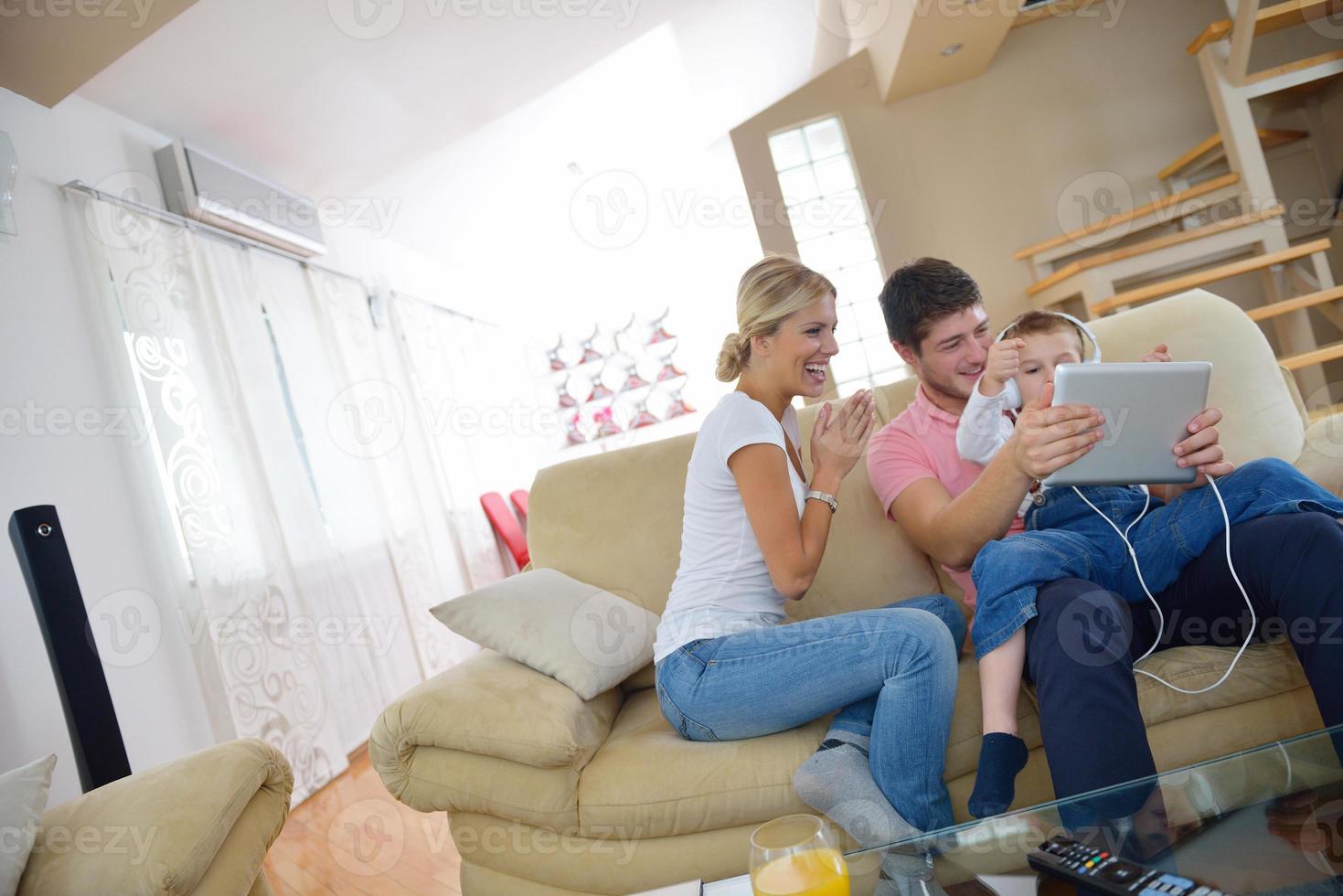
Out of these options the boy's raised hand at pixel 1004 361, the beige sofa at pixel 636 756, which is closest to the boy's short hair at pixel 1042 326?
the boy's raised hand at pixel 1004 361

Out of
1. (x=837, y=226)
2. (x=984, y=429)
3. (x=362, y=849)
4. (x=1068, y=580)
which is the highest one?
(x=837, y=226)

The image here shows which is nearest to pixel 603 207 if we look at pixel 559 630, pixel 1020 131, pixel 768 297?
pixel 1020 131

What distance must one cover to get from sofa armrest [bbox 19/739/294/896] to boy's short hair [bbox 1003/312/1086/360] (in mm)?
1418

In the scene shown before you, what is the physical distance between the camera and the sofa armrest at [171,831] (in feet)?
3.70

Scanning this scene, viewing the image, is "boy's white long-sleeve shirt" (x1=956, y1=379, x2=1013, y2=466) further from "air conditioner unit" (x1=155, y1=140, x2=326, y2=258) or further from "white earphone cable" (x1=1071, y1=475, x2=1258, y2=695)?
"air conditioner unit" (x1=155, y1=140, x2=326, y2=258)

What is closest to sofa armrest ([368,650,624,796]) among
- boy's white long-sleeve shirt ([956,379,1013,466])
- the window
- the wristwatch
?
the wristwatch

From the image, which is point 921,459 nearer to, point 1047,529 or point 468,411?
point 1047,529

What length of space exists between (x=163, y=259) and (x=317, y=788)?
181 cm

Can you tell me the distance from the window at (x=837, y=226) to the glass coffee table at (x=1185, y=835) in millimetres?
4443

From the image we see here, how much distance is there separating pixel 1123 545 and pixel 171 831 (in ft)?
4.72

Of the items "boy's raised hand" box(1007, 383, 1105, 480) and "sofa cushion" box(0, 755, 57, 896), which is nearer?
"sofa cushion" box(0, 755, 57, 896)

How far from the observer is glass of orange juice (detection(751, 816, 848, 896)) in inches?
29.2

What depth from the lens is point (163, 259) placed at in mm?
2895

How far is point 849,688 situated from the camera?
1293mm
